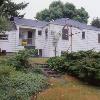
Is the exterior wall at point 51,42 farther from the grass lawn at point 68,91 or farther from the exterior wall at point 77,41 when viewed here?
the grass lawn at point 68,91

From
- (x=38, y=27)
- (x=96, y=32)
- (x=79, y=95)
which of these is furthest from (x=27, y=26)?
(x=79, y=95)

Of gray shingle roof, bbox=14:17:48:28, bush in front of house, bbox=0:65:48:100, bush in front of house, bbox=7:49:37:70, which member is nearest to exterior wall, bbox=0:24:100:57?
gray shingle roof, bbox=14:17:48:28

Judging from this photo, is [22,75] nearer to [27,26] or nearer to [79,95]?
[79,95]

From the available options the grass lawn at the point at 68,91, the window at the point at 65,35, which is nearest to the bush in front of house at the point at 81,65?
the grass lawn at the point at 68,91

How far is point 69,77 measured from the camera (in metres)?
23.8

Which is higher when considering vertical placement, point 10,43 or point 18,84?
point 10,43

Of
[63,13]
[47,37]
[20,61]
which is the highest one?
[63,13]

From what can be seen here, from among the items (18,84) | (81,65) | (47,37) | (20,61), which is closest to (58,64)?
(81,65)

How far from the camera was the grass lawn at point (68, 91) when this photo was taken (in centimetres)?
1847

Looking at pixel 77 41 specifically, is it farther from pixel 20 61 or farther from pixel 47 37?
pixel 20 61

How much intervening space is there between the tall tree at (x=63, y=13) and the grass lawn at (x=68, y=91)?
45.5 m

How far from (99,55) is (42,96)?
8075 mm

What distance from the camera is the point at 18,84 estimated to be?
19.4 metres

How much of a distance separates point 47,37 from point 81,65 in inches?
924
